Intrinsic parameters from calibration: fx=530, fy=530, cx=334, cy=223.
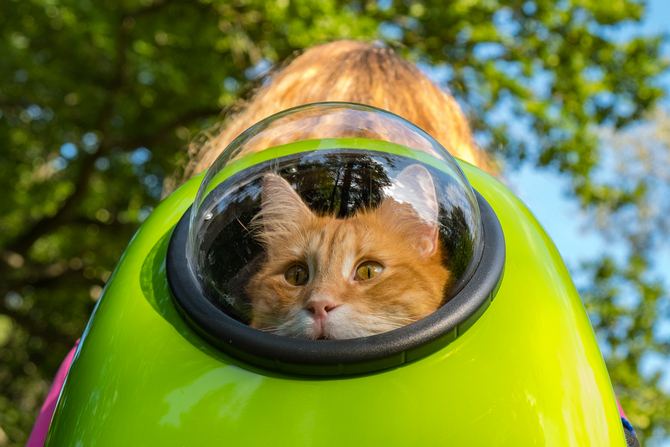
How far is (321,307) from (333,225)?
0.19 meters

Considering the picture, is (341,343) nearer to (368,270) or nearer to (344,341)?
(344,341)

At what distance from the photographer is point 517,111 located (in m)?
5.66

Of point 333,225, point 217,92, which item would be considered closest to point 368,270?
point 333,225

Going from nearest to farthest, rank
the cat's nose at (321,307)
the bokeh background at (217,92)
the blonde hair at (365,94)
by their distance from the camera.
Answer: the cat's nose at (321,307) < the blonde hair at (365,94) < the bokeh background at (217,92)

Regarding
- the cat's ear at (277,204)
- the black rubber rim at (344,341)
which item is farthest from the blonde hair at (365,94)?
the black rubber rim at (344,341)

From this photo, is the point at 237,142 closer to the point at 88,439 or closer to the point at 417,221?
the point at 417,221

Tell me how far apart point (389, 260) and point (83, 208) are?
5992 mm

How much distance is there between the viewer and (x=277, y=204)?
100 centimetres

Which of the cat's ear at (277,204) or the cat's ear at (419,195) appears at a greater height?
the cat's ear at (419,195)

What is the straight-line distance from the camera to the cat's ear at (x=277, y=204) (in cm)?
100

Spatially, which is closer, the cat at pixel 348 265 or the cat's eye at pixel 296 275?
the cat at pixel 348 265

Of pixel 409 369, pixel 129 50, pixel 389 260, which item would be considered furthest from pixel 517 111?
pixel 409 369

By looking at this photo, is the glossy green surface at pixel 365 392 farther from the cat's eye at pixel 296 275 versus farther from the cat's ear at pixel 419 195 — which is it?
the cat's eye at pixel 296 275

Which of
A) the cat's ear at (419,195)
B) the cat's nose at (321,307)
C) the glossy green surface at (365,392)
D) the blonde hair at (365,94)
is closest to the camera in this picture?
the glossy green surface at (365,392)
